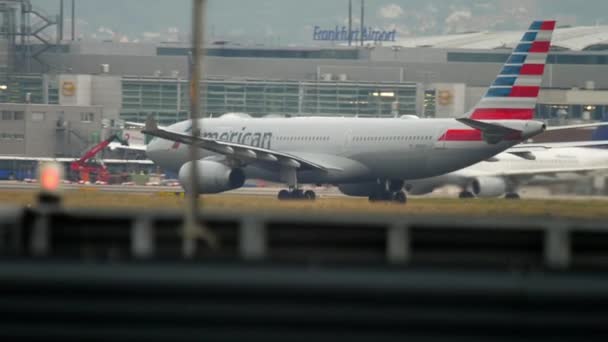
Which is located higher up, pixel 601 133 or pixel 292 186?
pixel 601 133

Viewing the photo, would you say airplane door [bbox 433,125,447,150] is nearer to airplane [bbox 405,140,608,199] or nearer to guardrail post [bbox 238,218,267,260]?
airplane [bbox 405,140,608,199]

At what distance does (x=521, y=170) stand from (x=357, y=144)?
8058 mm

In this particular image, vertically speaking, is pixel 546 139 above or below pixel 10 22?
below

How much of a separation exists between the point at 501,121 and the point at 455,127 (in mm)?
2016

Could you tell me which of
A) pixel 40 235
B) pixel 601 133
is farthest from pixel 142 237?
pixel 601 133

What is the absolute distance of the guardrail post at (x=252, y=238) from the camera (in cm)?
1559

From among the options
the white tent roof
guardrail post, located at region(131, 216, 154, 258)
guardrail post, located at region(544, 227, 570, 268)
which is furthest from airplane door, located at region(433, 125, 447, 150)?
the white tent roof

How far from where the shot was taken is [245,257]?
611 inches

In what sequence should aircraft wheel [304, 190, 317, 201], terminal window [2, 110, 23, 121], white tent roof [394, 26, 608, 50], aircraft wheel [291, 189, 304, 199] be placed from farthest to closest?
1. white tent roof [394, 26, 608, 50]
2. terminal window [2, 110, 23, 121]
3. aircraft wheel [291, 189, 304, 199]
4. aircraft wheel [304, 190, 317, 201]

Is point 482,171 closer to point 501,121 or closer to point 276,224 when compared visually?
point 501,121

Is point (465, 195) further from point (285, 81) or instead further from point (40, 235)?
point (285, 81)

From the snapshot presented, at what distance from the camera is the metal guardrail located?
1546 centimetres

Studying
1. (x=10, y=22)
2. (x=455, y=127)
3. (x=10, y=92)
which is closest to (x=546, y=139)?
(x=455, y=127)

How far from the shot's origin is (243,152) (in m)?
56.6
